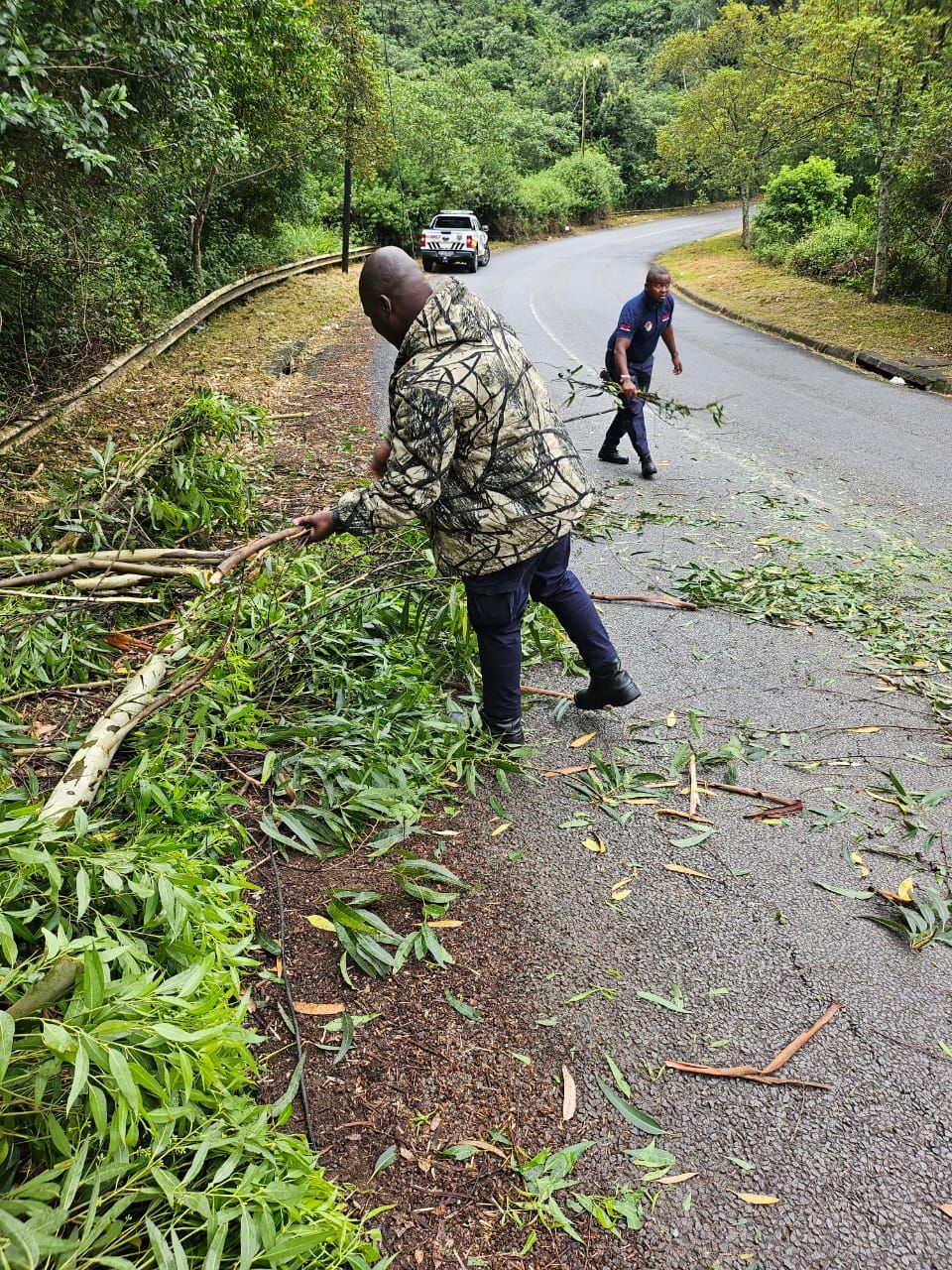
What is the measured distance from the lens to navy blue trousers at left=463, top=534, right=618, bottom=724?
3400 millimetres

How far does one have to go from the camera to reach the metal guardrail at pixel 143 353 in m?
7.44

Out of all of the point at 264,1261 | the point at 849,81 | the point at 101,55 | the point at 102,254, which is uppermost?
the point at 849,81

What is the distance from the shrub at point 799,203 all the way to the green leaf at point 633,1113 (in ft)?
89.1

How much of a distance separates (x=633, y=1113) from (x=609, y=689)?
1.97m

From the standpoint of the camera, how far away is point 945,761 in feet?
12.2

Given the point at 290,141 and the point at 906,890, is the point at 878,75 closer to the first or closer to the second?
the point at 290,141

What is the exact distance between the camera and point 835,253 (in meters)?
20.8

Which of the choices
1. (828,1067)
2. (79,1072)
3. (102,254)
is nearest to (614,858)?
(828,1067)

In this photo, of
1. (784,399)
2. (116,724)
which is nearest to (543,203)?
(784,399)

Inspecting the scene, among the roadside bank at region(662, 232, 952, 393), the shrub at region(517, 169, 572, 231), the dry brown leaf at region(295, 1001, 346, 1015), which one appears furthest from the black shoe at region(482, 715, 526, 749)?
the shrub at region(517, 169, 572, 231)

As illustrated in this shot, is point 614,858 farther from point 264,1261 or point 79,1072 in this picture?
point 79,1072

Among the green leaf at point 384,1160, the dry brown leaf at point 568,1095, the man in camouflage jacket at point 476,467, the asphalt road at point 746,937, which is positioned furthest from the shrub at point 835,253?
the green leaf at point 384,1160

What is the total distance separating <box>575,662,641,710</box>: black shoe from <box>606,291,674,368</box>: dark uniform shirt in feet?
14.6

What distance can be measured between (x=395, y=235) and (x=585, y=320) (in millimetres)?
19517
